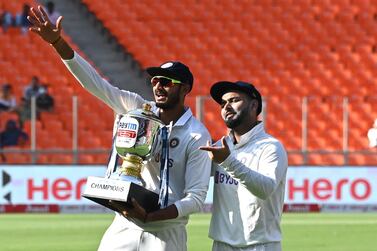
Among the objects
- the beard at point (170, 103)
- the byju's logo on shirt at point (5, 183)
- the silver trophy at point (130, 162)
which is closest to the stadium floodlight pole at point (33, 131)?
the byju's logo on shirt at point (5, 183)

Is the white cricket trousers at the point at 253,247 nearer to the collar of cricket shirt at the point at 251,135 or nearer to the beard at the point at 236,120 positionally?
the collar of cricket shirt at the point at 251,135

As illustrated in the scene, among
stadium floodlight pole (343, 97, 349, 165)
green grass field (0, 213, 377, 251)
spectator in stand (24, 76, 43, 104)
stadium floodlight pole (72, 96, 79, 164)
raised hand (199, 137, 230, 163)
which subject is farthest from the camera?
spectator in stand (24, 76, 43, 104)

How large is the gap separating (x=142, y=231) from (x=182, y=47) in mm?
19403

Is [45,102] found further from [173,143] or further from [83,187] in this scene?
[173,143]

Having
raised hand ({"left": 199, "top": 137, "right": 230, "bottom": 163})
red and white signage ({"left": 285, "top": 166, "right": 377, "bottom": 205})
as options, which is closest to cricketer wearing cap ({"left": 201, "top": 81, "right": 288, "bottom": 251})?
raised hand ({"left": 199, "top": 137, "right": 230, "bottom": 163})

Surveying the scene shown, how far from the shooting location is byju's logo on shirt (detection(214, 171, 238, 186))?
674 centimetres

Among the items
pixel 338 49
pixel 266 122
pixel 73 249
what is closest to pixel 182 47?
pixel 338 49

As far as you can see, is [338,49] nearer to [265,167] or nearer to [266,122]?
[266,122]

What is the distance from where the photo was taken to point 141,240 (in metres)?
6.77

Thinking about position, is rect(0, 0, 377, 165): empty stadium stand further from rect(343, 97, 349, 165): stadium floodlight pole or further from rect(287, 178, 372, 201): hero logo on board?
rect(287, 178, 372, 201): hero logo on board

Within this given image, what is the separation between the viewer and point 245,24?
26.7 meters

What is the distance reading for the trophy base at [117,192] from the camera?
622 centimetres

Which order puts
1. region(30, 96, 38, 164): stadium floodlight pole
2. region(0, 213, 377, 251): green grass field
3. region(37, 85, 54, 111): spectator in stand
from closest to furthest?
region(0, 213, 377, 251): green grass field < region(30, 96, 38, 164): stadium floodlight pole < region(37, 85, 54, 111): spectator in stand

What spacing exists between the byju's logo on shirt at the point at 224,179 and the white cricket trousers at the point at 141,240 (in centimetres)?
37
